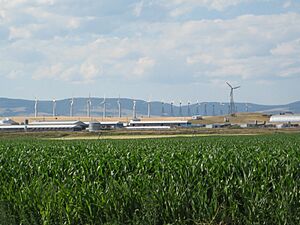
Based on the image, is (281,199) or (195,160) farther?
(195,160)

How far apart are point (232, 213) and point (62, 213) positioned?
421 centimetres

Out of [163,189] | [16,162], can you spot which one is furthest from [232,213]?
[16,162]

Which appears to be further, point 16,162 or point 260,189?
point 16,162

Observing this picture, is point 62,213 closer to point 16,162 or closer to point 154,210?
point 154,210

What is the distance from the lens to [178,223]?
531 inches

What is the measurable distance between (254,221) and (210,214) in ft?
3.50

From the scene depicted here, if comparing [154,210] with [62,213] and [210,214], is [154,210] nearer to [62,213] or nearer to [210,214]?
[210,214]

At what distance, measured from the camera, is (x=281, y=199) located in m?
13.6

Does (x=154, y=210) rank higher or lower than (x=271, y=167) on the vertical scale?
lower

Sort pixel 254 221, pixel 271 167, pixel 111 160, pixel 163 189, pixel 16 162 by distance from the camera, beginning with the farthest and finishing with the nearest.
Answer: pixel 16 162
pixel 111 160
pixel 271 167
pixel 163 189
pixel 254 221

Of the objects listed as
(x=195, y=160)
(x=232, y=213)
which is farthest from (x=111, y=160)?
(x=232, y=213)

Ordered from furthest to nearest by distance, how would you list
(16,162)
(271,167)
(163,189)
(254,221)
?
(16,162) → (271,167) → (163,189) → (254,221)

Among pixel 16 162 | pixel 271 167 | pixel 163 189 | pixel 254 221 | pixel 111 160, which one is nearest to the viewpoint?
pixel 254 221

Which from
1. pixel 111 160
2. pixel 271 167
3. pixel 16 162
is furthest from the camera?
pixel 16 162
